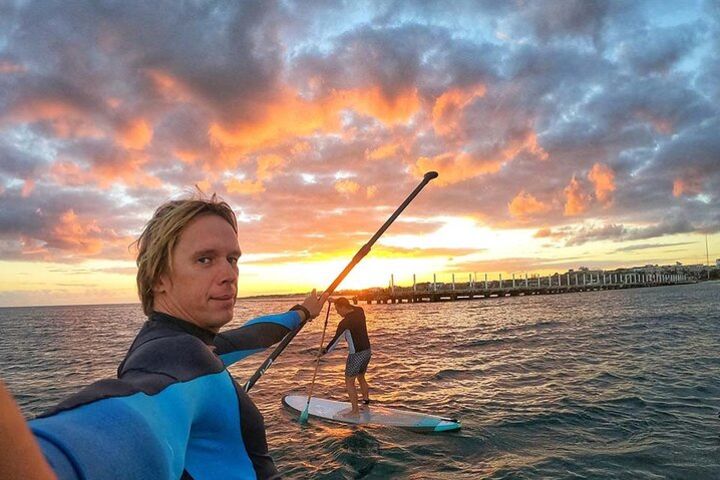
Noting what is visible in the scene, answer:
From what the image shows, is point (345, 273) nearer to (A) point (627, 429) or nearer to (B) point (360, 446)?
(B) point (360, 446)

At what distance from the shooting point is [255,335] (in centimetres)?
404

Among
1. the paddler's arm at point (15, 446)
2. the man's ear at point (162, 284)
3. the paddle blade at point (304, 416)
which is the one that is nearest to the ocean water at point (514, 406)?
the paddle blade at point (304, 416)

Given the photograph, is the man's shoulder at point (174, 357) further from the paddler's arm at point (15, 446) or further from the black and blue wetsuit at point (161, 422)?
the paddler's arm at point (15, 446)

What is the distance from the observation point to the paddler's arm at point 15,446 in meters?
0.66

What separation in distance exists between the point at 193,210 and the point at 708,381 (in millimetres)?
17045

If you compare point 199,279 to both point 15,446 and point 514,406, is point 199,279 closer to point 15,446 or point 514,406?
point 15,446

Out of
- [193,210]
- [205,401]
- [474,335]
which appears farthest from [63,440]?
[474,335]

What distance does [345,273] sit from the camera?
6.71 metres

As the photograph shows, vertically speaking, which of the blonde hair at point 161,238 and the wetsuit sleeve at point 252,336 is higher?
the blonde hair at point 161,238

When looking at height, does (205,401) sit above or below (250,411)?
above

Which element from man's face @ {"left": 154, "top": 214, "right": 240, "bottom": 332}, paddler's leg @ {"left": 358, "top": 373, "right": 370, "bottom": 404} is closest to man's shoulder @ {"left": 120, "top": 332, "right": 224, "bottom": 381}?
man's face @ {"left": 154, "top": 214, "right": 240, "bottom": 332}

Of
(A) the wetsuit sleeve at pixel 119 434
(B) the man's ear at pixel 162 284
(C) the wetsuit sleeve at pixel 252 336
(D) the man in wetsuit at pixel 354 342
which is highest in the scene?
(B) the man's ear at pixel 162 284

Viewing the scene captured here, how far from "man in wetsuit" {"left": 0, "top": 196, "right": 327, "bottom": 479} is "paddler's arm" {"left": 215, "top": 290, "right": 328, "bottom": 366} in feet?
4.39

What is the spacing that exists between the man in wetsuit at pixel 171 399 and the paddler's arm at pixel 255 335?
134 cm
